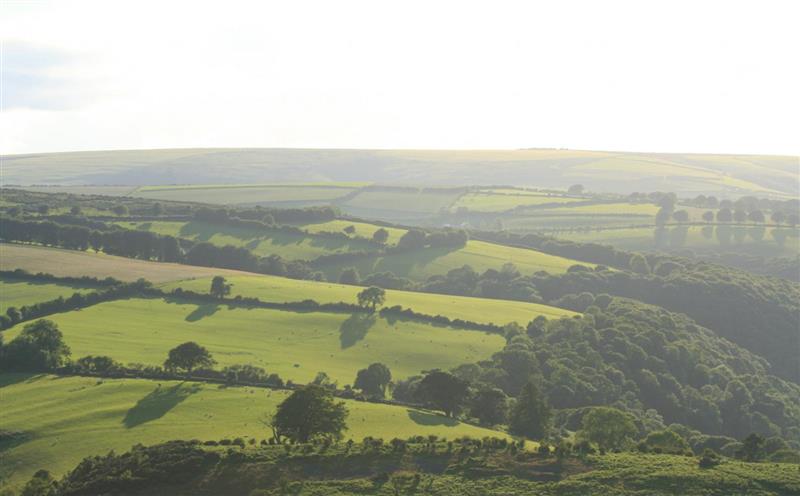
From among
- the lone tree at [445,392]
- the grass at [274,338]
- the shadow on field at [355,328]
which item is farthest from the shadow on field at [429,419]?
the shadow on field at [355,328]

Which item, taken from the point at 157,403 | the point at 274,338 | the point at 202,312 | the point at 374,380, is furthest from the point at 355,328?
the point at 157,403

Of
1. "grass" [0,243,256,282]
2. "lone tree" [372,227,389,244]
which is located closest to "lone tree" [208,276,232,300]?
"grass" [0,243,256,282]

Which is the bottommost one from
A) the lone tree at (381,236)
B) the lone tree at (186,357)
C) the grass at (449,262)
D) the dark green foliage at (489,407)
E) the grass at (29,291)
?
the dark green foliage at (489,407)

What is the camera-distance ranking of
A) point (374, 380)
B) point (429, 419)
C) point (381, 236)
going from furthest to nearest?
point (381, 236)
point (374, 380)
point (429, 419)

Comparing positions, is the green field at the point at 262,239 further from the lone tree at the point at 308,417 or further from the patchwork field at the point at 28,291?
the lone tree at the point at 308,417

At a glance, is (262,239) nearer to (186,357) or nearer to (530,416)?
(186,357)

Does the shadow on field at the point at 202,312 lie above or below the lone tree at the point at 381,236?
below
